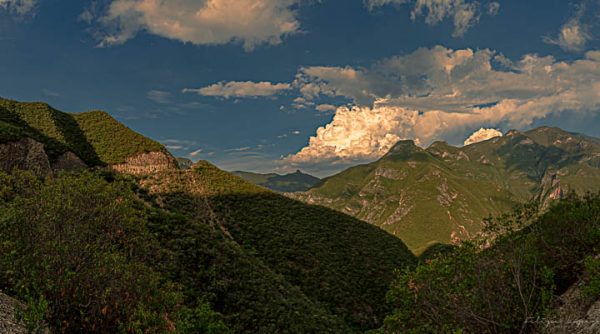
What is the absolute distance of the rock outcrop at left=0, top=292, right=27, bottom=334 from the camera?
43.4 feet

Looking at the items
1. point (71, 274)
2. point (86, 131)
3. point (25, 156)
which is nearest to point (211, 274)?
point (71, 274)

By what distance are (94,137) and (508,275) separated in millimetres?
132532

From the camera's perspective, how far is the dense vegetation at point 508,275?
17562mm

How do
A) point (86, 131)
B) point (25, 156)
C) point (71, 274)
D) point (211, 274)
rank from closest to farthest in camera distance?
point (71, 274), point (211, 274), point (25, 156), point (86, 131)

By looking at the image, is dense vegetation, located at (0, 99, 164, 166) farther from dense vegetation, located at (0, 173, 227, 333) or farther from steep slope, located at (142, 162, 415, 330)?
dense vegetation, located at (0, 173, 227, 333)

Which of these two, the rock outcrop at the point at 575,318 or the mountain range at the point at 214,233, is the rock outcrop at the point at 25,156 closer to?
the mountain range at the point at 214,233

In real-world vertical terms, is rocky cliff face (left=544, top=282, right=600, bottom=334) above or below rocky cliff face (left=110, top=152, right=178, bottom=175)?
below

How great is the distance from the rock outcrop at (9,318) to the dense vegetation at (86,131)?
89.0 metres

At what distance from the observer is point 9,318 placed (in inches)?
547

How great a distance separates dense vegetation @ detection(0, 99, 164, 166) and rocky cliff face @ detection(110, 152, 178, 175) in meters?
2.24

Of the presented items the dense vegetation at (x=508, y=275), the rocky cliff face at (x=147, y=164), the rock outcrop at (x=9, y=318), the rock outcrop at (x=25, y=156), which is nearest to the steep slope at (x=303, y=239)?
the rocky cliff face at (x=147, y=164)

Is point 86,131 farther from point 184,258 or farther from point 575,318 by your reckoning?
point 575,318

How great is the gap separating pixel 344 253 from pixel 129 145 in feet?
267

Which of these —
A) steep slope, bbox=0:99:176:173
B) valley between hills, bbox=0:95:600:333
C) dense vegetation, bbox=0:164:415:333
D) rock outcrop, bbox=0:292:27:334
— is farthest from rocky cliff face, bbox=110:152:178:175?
rock outcrop, bbox=0:292:27:334
